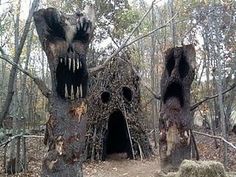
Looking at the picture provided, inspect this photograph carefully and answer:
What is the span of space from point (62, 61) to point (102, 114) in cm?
695

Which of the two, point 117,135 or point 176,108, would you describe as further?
point 117,135

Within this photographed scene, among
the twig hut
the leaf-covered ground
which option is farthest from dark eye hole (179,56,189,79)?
the twig hut

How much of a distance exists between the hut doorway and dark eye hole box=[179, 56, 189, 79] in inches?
213

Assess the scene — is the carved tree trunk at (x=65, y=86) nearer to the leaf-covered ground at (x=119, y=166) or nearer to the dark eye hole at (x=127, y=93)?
the leaf-covered ground at (x=119, y=166)

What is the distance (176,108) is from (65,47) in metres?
3.05

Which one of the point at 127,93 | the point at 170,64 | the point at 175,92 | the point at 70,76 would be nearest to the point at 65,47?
the point at 70,76

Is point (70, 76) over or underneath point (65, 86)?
over

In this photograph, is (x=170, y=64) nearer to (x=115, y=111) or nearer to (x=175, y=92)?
(x=175, y=92)

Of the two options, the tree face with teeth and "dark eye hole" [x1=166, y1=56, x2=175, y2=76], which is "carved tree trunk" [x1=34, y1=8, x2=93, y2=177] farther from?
"dark eye hole" [x1=166, y1=56, x2=175, y2=76]

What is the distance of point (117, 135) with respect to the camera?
1304cm

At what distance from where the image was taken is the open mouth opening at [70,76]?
15.7ft

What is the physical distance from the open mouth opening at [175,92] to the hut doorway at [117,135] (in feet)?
16.9

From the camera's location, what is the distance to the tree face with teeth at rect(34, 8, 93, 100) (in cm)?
475

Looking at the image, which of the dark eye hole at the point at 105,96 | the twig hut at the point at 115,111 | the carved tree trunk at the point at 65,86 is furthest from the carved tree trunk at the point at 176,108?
the dark eye hole at the point at 105,96
